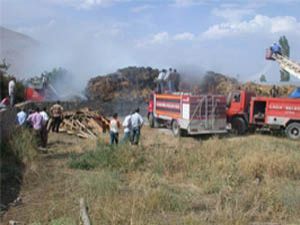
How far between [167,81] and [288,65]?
274 inches

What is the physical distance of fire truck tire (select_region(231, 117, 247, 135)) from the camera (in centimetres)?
2594

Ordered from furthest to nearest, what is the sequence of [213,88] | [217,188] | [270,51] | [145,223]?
1. [213,88]
2. [270,51]
3. [217,188]
4. [145,223]

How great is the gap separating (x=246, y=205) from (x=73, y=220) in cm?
337

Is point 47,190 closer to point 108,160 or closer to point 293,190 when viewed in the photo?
point 108,160

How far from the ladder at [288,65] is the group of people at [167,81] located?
585 cm

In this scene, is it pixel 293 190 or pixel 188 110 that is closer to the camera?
pixel 293 190

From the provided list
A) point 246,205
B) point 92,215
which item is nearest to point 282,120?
point 246,205

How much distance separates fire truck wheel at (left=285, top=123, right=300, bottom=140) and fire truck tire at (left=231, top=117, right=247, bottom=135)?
241cm

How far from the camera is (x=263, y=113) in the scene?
82.8 feet

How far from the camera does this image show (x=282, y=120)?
24.5m

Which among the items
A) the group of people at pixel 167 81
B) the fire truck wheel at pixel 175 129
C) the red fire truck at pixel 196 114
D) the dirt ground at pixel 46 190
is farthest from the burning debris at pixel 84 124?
the dirt ground at pixel 46 190

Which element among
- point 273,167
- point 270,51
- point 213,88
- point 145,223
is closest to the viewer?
point 145,223

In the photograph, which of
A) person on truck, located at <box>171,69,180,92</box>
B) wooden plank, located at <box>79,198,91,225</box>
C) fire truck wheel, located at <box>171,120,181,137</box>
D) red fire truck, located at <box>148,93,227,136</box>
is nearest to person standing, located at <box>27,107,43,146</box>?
red fire truck, located at <box>148,93,227,136</box>

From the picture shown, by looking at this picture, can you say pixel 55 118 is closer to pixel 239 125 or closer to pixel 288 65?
pixel 239 125
